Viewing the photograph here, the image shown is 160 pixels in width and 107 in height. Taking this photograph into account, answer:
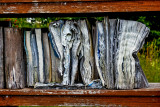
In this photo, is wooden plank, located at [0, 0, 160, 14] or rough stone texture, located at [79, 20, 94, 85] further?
rough stone texture, located at [79, 20, 94, 85]

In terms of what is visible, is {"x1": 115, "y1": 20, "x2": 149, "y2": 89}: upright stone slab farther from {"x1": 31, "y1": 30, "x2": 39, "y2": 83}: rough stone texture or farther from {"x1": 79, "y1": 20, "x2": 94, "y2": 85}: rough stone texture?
{"x1": 31, "y1": 30, "x2": 39, "y2": 83}: rough stone texture

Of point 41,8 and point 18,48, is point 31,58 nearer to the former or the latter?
point 18,48

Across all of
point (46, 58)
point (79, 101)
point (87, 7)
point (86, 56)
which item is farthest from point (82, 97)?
point (87, 7)

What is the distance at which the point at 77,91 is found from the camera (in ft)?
3.67

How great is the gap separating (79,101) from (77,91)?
2.2 inches

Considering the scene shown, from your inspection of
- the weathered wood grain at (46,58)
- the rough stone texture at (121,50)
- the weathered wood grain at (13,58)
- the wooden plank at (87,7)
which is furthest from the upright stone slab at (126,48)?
the weathered wood grain at (13,58)

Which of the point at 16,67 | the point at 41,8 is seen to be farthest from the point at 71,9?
the point at 16,67

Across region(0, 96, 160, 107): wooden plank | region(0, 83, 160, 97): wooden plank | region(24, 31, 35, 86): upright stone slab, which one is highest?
region(24, 31, 35, 86): upright stone slab

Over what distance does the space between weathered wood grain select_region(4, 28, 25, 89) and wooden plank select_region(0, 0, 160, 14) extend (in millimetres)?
159

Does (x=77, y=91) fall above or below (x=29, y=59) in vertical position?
below

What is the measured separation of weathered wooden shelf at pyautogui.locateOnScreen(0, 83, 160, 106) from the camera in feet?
3.64

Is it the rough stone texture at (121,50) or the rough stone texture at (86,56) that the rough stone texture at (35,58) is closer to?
the rough stone texture at (86,56)

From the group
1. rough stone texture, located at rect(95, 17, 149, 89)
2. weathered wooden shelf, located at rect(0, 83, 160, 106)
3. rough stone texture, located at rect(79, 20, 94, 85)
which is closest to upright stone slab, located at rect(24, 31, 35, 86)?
weathered wooden shelf, located at rect(0, 83, 160, 106)

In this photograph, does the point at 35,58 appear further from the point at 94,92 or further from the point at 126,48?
the point at 126,48
